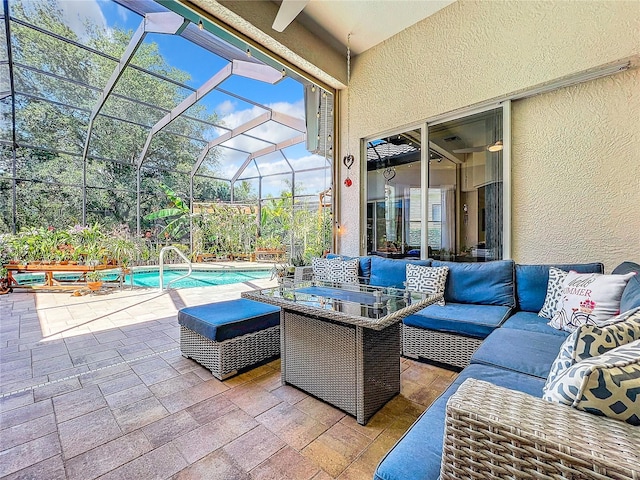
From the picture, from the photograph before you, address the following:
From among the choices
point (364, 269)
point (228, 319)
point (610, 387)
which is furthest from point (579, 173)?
point (228, 319)

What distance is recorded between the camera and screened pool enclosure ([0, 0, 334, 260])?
511cm

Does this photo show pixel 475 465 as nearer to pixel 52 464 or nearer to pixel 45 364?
pixel 52 464

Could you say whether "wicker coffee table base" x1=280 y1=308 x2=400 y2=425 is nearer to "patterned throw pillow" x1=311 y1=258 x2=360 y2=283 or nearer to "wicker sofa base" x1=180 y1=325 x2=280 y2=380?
"wicker sofa base" x1=180 y1=325 x2=280 y2=380

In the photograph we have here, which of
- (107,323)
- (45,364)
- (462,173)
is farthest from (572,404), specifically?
→ (107,323)

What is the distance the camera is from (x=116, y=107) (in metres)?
7.52

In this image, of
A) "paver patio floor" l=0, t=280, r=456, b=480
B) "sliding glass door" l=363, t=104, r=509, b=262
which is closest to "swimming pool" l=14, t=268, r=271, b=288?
"paver patio floor" l=0, t=280, r=456, b=480

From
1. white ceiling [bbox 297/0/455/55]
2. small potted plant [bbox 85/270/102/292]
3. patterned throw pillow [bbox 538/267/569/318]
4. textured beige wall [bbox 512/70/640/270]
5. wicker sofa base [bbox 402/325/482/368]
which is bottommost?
wicker sofa base [bbox 402/325/482/368]

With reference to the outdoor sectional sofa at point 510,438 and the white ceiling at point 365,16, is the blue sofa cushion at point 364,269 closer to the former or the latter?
the outdoor sectional sofa at point 510,438

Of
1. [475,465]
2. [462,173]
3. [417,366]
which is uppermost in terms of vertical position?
[462,173]

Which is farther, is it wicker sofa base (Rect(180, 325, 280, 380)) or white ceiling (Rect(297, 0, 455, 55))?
white ceiling (Rect(297, 0, 455, 55))

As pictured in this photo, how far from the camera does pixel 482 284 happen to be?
290 centimetres

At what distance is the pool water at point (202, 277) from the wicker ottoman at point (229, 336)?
4.77 meters

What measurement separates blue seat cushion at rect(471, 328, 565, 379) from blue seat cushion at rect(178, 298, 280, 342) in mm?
1642

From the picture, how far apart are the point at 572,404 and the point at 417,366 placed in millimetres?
1930
